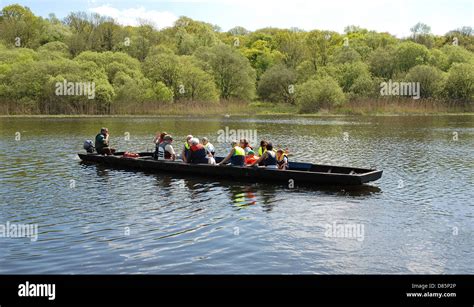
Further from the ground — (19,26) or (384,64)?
(19,26)

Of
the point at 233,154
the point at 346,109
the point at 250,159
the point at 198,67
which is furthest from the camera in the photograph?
the point at 198,67

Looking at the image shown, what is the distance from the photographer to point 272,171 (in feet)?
68.5

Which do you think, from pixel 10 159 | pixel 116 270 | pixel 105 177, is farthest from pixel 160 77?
pixel 116 270

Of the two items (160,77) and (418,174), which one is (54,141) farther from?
(160,77)

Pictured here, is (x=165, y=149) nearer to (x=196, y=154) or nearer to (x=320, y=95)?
(x=196, y=154)

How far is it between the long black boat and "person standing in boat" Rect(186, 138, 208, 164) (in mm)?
404

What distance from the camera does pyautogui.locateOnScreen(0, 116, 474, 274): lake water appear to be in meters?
12.0

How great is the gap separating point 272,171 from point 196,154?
3922mm

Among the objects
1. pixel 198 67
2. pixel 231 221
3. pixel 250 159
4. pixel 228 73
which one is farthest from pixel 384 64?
pixel 231 221

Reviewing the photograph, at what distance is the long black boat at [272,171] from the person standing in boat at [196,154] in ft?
1.32

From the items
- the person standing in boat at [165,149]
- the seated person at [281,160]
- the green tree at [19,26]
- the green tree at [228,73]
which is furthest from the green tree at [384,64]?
the seated person at [281,160]
